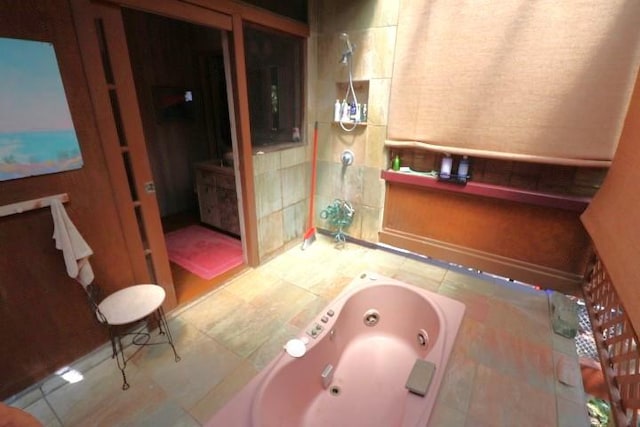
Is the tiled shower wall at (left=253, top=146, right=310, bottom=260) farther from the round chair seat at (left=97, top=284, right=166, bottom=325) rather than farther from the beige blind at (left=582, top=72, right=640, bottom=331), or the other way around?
the beige blind at (left=582, top=72, right=640, bottom=331)

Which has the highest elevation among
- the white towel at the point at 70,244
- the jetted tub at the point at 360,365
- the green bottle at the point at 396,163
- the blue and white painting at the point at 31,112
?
the blue and white painting at the point at 31,112

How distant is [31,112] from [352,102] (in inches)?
91.0

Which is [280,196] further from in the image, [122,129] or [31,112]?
[31,112]

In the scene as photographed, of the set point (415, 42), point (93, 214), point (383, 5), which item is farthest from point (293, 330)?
point (383, 5)

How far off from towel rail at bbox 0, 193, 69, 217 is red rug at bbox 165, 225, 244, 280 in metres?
1.40

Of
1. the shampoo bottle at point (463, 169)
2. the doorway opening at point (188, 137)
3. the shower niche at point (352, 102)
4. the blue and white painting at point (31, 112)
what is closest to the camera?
the blue and white painting at point (31, 112)

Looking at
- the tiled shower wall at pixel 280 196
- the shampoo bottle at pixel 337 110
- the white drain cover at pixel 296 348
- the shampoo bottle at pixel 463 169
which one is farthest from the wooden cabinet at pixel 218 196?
the shampoo bottle at pixel 463 169

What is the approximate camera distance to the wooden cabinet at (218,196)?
3.17m

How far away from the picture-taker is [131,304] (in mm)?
1685

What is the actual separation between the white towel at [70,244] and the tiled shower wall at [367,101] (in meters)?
2.21

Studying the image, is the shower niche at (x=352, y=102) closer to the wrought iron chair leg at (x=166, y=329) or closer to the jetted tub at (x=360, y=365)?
the jetted tub at (x=360, y=365)

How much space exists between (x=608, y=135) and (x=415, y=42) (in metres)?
1.48

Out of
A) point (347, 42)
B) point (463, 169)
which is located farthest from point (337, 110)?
point (463, 169)

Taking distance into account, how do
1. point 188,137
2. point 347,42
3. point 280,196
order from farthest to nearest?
point 188,137
point 280,196
point 347,42
